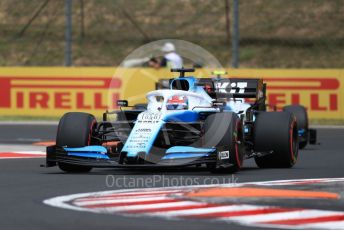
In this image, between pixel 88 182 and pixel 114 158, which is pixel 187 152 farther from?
pixel 88 182

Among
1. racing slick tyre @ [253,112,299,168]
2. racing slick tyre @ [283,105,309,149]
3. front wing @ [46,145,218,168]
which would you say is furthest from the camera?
racing slick tyre @ [283,105,309,149]

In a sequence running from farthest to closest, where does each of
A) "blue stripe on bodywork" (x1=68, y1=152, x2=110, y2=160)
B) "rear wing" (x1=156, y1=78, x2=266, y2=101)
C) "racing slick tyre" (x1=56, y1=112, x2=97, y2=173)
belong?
"rear wing" (x1=156, y1=78, x2=266, y2=101) < "racing slick tyre" (x1=56, y1=112, x2=97, y2=173) < "blue stripe on bodywork" (x1=68, y1=152, x2=110, y2=160)

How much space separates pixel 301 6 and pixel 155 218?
88.1 ft

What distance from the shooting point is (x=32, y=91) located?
28.3m

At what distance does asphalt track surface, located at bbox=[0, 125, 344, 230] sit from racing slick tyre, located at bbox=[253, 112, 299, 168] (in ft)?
0.86

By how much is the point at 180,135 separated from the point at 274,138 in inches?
60.9

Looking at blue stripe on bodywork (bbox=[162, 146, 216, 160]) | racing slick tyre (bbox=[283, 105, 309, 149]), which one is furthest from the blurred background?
blue stripe on bodywork (bbox=[162, 146, 216, 160])

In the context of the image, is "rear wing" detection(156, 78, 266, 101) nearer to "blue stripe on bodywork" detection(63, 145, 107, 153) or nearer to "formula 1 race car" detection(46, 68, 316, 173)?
"formula 1 race car" detection(46, 68, 316, 173)

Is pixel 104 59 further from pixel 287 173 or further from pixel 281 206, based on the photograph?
pixel 281 206

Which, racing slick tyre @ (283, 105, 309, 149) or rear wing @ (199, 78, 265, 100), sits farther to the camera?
racing slick tyre @ (283, 105, 309, 149)

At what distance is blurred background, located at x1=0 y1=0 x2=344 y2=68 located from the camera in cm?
3403

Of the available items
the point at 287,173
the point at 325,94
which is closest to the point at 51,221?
the point at 287,173

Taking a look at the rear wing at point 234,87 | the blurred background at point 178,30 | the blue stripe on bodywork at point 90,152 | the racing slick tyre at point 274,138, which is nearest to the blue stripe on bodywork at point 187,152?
the blue stripe on bodywork at point 90,152

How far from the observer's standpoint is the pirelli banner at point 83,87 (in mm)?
27156
